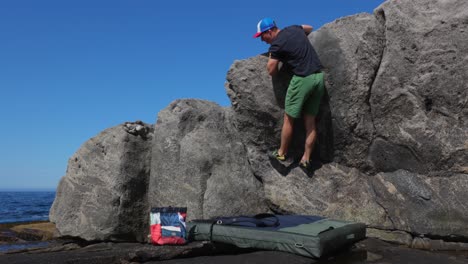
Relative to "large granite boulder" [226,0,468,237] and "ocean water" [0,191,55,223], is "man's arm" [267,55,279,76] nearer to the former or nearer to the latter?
"large granite boulder" [226,0,468,237]

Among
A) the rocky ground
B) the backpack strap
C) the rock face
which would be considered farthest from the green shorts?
the rocky ground

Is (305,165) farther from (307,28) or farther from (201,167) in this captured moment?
(307,28)

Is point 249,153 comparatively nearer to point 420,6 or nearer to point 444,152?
point 444,152

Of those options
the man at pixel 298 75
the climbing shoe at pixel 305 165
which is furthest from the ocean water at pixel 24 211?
the man at pixel 298 75

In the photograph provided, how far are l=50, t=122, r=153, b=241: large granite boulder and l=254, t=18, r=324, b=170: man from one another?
3059mm

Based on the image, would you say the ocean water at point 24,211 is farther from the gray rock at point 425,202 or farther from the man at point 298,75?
the gray rock at point 425,202

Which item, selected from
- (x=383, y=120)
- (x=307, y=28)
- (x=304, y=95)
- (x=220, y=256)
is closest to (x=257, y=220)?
(x=220, y=256)

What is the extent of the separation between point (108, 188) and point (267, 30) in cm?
451

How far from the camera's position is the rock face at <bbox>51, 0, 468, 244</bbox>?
7188 mm

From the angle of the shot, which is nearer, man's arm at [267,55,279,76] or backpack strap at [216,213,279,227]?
backpack strap at [216,213,279,227]

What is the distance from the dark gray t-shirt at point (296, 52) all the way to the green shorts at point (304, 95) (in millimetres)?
136

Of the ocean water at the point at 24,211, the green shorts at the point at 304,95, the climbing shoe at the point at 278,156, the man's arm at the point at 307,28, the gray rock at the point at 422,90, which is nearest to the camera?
the gray rock at the point at 422,90

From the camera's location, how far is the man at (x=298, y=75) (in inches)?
308

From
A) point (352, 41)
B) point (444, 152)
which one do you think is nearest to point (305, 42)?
point (352, 41)
